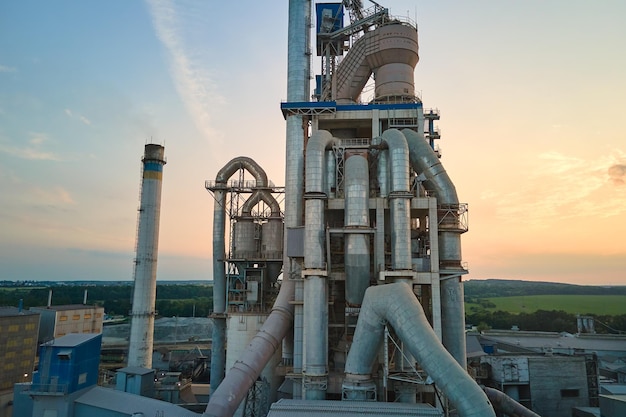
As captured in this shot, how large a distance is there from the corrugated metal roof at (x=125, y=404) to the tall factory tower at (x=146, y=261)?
15.9 metres

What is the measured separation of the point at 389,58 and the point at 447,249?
1571cm

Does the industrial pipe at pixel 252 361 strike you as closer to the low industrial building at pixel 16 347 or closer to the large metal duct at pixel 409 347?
the large metal duct at pixel 409 347

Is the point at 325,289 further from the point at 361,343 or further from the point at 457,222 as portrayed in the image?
the point at 457,222

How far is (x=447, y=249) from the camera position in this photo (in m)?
26.6

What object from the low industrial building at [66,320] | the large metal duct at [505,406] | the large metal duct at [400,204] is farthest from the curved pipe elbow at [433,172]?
the low industrial building at [66,320]

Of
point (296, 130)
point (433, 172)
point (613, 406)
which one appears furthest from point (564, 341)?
point (296, 130)

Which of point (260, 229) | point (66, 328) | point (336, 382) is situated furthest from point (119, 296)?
point (336, 382)

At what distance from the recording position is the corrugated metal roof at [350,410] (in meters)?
18.5

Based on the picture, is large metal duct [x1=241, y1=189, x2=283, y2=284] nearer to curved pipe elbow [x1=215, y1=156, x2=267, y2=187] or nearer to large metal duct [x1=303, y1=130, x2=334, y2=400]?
curved pipe elbow [x1=215, y1=156, x2=267, y2=187]

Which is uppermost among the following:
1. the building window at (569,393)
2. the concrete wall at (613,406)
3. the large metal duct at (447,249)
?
the large metal duct at (447,249)

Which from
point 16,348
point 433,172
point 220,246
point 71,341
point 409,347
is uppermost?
point 433,172

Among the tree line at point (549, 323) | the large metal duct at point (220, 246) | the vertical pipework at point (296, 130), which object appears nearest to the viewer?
the vertical pipework at point (296, 130)

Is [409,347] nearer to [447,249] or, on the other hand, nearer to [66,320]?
[447,249]

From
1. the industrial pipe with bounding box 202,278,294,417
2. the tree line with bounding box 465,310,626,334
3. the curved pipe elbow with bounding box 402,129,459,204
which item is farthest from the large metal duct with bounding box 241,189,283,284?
the tree line with bounding box 465,310,626,334
